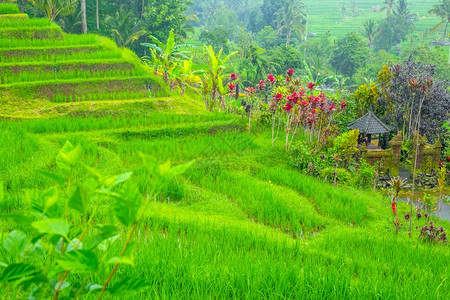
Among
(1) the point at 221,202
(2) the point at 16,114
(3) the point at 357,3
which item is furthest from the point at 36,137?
(3) the point at 357,3

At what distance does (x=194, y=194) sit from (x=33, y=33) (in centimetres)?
687

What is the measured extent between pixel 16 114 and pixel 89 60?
2.18 metres

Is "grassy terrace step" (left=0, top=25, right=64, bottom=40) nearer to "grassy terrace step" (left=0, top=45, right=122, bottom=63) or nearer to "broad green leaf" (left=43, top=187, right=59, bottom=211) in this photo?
"grassy terrace step" (left=0, top=45, right=122, bottom=63)

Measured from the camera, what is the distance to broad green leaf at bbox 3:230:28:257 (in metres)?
0.89

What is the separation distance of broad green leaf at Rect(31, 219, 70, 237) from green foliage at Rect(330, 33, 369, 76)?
33866 millimetres

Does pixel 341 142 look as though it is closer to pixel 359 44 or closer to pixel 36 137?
pixel 36 137

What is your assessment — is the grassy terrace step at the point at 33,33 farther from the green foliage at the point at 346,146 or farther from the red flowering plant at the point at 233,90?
the green foliage at the point at 346,146

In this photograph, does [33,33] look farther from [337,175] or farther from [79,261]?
[79,261]

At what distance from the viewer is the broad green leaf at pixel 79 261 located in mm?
760

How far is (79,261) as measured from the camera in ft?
2.54

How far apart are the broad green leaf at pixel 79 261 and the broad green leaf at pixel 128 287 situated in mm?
70

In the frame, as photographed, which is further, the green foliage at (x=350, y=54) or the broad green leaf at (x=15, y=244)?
the green foliage at (x=350, y=54)

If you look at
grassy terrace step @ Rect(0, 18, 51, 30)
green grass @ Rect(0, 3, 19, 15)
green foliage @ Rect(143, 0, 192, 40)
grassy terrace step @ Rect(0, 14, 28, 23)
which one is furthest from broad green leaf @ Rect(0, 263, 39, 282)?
green foliage @ Rect(143, 0, 192, 40)

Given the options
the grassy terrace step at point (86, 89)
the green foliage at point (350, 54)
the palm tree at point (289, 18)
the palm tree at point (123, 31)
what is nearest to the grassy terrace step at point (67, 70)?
the grassy terrace step at point (86, 89)
